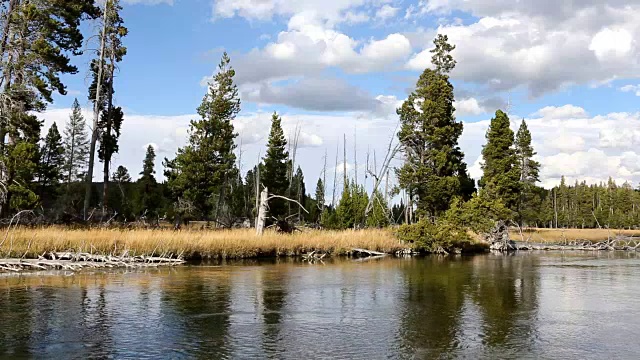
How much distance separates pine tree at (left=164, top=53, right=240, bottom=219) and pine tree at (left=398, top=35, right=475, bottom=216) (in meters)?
15.3

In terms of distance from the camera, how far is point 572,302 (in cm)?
1747

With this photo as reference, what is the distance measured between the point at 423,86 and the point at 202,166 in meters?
21.6

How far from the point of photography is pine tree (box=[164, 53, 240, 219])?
4528 centimetres

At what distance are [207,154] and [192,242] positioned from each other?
17.8m

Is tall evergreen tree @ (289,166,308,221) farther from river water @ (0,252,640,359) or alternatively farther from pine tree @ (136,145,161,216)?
river water @ (0,252,640,359)

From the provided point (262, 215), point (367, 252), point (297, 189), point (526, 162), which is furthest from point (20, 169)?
point (526, 162)

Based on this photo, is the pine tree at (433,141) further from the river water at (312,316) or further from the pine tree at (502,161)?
the river water at (312,316)

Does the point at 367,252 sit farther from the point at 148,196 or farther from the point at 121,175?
the point at 121,175

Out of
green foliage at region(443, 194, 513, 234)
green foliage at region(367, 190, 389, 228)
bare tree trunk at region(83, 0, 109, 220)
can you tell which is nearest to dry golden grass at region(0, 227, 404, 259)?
green foliage at region(443, 194, 513, 234)

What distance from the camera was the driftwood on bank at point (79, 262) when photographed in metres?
22.2

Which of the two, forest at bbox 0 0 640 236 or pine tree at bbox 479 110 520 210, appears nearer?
forest at bbox 0 0 640 236

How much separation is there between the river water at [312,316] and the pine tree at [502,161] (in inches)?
1440

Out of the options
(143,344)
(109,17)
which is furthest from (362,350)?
(109,17)

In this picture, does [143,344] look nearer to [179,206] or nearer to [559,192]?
[179,206]
